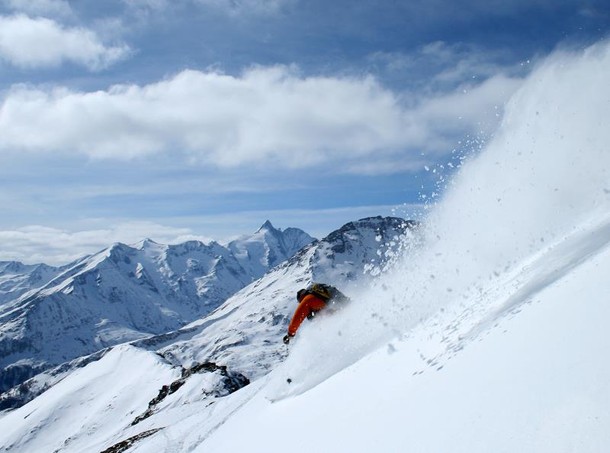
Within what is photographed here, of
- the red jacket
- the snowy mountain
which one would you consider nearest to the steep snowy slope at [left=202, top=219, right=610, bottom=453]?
the snowy mountain

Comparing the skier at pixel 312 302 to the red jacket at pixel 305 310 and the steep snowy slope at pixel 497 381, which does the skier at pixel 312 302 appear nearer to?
the red jacket at pixel 305 310

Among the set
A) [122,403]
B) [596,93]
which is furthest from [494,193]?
[122,403]

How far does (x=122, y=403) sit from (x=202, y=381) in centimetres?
4992

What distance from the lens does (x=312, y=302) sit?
1870 centimetres

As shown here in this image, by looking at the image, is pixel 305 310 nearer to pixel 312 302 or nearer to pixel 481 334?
pixel 312 302

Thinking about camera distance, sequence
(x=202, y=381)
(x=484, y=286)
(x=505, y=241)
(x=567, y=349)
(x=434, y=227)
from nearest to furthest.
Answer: (x=567, y=349), (x=484, y=286), (x=505, y=241), (x=434, y=227), (x=202, y=381)

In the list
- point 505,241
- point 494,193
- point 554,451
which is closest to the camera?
point 554,451

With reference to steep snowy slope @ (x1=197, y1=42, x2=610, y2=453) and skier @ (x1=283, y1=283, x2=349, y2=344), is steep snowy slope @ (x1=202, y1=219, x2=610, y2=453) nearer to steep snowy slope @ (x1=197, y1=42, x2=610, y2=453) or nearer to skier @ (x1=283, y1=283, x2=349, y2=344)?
steep snowy slope @ (x1=197, y1=42, x2=610, y2=453)

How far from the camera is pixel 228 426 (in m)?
16.9

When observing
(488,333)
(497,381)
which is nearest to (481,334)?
(488,333)

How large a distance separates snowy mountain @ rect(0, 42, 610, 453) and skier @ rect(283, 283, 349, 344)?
460 mm

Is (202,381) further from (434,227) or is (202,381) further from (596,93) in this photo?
(596,93)

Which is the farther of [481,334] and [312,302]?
[312,302]

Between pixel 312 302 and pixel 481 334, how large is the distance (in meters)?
10.9
